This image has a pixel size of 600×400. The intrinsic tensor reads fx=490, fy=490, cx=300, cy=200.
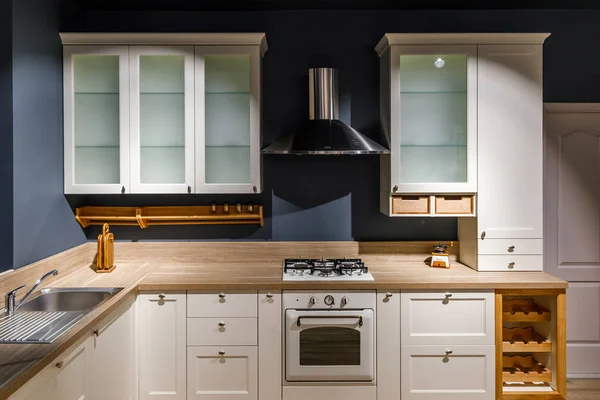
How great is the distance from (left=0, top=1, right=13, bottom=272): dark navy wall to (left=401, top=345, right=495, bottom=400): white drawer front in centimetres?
215

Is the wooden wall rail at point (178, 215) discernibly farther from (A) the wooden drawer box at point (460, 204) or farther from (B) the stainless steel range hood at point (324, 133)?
(A) the wooden drawer box at point (460, 204)

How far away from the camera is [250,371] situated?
2760mm

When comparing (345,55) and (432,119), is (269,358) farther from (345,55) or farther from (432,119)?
(345,55)

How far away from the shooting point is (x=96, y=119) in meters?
3.01

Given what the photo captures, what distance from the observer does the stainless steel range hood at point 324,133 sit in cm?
287

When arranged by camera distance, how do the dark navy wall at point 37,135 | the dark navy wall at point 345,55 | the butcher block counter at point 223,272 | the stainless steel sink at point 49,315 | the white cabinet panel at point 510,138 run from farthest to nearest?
the dark navy wall at point 345,55, the white cabinet panel at point 510,138, the dark navy wall at point 37,135, the butcher block counter at point 223,272, the stainless steel sink at point 49,315

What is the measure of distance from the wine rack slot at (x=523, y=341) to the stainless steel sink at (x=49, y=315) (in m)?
2.20

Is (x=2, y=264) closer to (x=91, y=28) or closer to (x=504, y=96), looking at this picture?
(x=91, y=28)

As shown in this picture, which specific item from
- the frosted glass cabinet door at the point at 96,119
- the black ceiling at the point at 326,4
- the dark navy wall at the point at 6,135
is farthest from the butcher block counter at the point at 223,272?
the black ceiling at the point at 326,4

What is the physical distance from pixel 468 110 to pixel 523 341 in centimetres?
140

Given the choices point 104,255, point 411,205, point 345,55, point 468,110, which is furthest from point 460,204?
point 104,255

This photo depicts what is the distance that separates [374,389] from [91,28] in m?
2.94

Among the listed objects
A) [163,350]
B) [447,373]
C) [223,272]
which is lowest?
[447,373]

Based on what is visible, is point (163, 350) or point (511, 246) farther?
point (511, 246)
